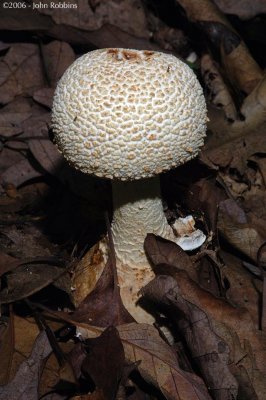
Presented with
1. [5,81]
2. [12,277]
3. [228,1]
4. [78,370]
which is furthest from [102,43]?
[78,370]

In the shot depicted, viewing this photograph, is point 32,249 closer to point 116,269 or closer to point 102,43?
point 116,269

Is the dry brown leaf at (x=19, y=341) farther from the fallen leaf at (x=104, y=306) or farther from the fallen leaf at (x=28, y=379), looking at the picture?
the fallen leaf at (x=104, y=306)

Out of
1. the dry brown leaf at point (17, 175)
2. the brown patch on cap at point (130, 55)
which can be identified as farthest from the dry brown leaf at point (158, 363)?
the dry brown leaf at point (17, 175)

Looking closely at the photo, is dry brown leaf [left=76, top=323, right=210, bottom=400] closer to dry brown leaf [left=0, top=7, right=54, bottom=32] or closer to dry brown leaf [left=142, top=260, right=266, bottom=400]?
dry brown leaf [left=142, top=260, right=266, bottom=400]

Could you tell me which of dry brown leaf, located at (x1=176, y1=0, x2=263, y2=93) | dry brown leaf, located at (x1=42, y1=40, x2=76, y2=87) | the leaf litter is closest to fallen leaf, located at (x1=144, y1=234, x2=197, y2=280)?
the leaf litter

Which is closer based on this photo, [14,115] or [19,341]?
[19,341]

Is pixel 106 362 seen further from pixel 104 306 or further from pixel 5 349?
pixel 5 349

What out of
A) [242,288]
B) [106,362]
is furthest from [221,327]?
[106,362]
